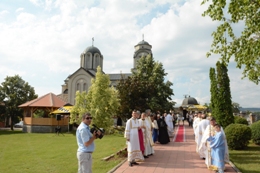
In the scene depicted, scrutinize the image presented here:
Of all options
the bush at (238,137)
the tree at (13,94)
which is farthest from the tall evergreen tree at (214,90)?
the tree at (13,94)

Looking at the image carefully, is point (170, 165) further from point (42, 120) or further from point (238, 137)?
point (42, 120)

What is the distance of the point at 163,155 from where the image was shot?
10.8 meters

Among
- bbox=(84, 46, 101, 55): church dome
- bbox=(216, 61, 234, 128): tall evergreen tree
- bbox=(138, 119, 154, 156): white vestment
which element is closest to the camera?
bbox=(138, 119, 154, 156): white vestment

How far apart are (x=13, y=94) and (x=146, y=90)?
889 inches

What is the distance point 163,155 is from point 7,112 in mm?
30571

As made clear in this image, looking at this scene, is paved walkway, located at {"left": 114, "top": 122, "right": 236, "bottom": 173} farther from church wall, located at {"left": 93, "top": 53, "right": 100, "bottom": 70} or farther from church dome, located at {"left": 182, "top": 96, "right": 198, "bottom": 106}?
church dome, located at {"left": 182, "top": 96, "right": 198, "bottom": 106}

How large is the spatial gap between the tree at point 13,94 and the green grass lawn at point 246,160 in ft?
105

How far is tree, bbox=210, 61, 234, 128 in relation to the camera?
50.5 feet

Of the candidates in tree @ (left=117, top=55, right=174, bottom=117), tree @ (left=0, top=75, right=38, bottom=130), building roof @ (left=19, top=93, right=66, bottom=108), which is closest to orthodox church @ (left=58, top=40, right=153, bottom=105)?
tree @ (left=0, top=75, right=38, bottom=130)

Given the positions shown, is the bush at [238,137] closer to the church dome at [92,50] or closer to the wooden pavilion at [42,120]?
the wooden pavilion at [42,120]

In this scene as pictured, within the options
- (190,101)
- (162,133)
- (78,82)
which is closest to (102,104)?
(162,133)

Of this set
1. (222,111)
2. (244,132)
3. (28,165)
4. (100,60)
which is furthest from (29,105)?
(100,60)

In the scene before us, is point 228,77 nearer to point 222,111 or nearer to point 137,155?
point 222,111

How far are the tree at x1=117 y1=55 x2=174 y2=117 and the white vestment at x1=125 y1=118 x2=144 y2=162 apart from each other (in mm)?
12618
